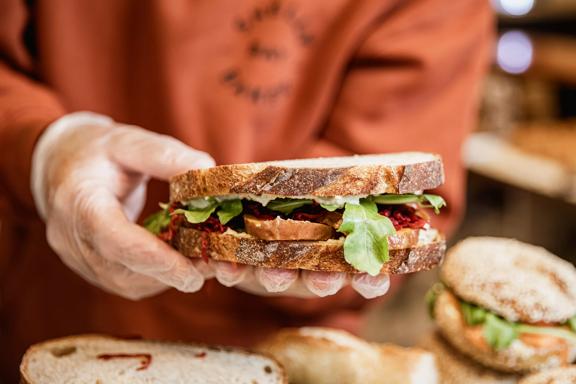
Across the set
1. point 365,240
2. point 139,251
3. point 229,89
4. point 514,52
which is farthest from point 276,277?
point 514,52

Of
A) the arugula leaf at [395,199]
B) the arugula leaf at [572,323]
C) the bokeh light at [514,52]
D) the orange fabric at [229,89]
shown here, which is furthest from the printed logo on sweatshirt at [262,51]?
the bokeh light at [514,52]

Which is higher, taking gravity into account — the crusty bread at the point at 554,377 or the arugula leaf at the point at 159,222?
the arugula leaf at the point at 159,222

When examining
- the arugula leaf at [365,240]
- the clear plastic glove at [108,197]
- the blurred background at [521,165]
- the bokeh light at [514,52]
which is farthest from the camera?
the bokeh light at [514,52]

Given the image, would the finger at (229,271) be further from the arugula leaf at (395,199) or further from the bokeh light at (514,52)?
the bokeh light at (514,52)

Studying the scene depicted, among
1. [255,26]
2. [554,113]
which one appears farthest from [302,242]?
[554,113]

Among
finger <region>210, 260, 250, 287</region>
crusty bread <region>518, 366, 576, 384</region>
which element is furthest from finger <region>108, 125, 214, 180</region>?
crusty bread <region>518, 366, 576, 384</region>

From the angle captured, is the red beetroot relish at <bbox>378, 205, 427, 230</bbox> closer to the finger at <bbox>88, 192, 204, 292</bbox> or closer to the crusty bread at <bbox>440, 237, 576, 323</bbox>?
the crusty bread at <bbox>440, 237, 576, 323</bbox>

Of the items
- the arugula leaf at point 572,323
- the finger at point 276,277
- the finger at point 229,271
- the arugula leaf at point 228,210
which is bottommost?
the arugula leaf at point 572,323
